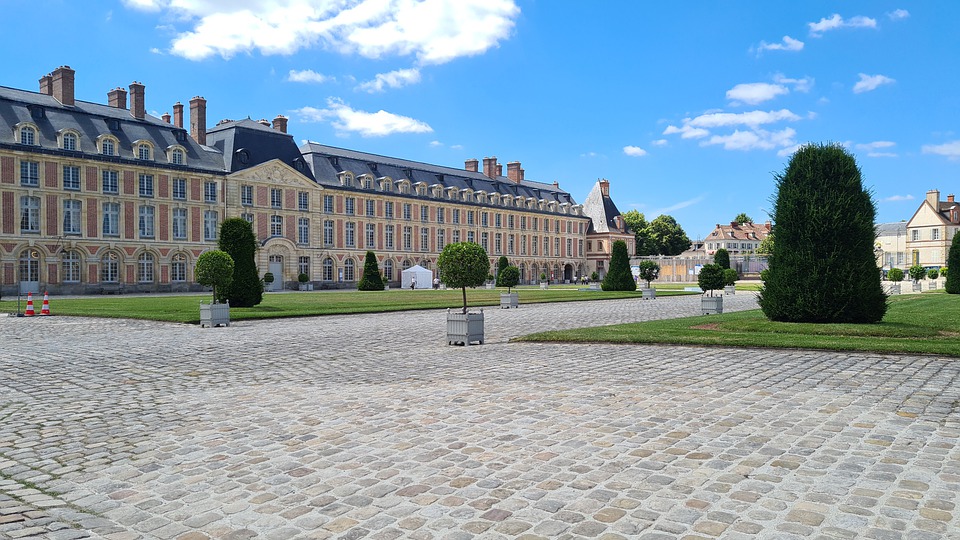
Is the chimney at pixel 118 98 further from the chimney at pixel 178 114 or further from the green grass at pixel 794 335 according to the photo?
the green grass at pixel 794 335

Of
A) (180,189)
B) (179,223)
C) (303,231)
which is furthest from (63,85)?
(303,231)

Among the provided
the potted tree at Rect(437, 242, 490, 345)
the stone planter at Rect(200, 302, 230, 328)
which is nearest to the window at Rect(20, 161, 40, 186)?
the stone planter at Rect(200, 302, 230, 328)

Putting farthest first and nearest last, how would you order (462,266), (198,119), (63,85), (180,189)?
(198,119)
(180,189)
(63,85)
(462,266)

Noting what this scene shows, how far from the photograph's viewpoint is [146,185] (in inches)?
1935

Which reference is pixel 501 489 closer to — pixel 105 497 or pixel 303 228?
pixel 105 497

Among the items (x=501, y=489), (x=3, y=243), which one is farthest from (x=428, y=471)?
(x=3, y=243)

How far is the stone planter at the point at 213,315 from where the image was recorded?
18406mm

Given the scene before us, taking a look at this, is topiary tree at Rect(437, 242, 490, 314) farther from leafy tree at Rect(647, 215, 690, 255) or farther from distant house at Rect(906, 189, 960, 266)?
distant house at Rect(906, 189, 960, 266)

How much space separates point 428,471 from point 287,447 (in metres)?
1.42

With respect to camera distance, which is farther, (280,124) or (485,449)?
(280,124)

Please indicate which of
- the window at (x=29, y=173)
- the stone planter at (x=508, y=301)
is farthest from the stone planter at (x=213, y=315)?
the window at (x=29, y=173)

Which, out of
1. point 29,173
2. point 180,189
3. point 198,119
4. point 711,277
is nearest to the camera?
point 711,277

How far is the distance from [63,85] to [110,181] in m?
6.93

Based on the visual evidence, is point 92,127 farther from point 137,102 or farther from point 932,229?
point 932,229
